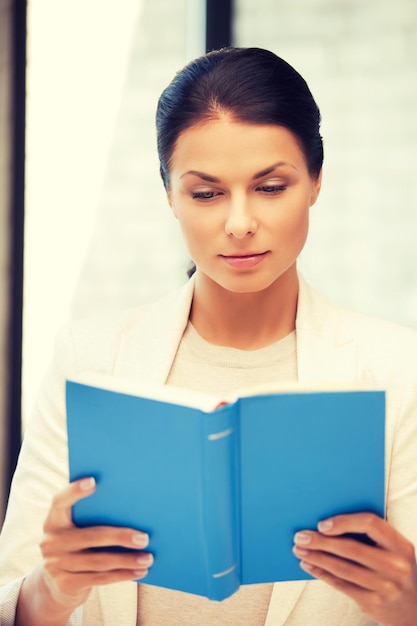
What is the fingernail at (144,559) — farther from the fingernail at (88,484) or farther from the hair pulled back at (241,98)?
the hair pulled back at (241,98)

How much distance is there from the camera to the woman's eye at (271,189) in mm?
1135

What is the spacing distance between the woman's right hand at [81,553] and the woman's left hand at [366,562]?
0.64 feet

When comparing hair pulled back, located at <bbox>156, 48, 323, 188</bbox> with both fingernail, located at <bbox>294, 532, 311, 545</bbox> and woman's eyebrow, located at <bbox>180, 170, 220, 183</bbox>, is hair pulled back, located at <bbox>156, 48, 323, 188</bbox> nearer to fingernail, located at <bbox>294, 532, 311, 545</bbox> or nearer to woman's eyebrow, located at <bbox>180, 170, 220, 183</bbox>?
woman's eyebrow, located at <bbox>180, 170, 220, 183</bbox>

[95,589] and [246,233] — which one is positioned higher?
[246,233]

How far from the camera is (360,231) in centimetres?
250

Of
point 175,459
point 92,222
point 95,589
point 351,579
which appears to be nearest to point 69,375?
point 95,589

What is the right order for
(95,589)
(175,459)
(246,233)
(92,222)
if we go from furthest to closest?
(92,222), (95,589), (246,233), (175,459)

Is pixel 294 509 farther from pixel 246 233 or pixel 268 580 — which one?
pixel 246 233

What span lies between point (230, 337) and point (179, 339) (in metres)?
0.09

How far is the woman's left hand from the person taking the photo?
878mm

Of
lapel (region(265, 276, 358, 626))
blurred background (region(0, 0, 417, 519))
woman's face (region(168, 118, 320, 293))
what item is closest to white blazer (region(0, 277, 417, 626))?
lapel (region(265, 276, 358, 626))

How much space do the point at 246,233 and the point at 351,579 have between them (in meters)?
0.49

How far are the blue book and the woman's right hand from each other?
0.02 m

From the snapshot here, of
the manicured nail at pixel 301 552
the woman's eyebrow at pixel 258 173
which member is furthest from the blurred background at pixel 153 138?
the manicured nail at pixel 301 552
